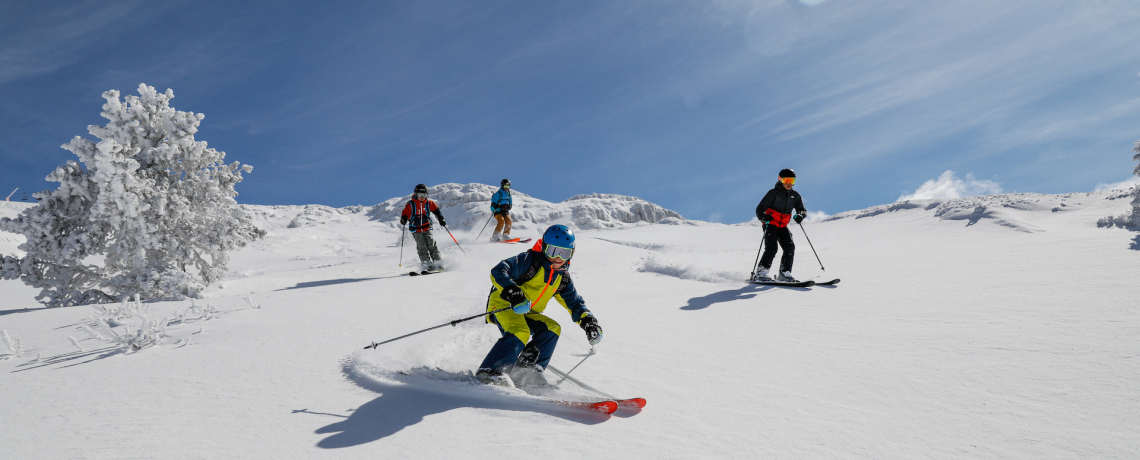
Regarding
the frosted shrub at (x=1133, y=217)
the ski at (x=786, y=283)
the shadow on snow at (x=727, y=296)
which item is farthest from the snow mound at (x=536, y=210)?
the shadow on snow at (x=727, y=296)

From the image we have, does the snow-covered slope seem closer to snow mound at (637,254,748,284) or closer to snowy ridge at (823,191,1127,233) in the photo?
snowy ridge at (823,191,1127,233)

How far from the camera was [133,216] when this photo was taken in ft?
24.4

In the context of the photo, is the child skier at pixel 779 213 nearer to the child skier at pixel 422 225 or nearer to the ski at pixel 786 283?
the ski at pixel 786 283

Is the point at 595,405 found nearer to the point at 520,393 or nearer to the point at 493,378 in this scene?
the point at 520,393

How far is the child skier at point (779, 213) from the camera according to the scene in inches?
297

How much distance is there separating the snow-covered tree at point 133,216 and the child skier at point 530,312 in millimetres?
6500

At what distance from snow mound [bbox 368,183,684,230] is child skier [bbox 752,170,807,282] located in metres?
26.9

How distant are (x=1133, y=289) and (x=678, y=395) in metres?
5.06

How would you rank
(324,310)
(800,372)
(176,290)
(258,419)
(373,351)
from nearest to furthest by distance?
(258,419) < (800,372) < (373,351) < (324,310) < (176,290)

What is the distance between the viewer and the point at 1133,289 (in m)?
4.75

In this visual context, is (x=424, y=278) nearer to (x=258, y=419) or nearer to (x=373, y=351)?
(x=373, y=351)

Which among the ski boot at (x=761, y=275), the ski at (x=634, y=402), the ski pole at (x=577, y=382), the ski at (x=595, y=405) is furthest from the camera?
the ski boot at (x=761, y=275)

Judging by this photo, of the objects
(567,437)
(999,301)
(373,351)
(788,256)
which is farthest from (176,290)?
(999,301)

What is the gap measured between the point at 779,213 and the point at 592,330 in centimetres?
494
